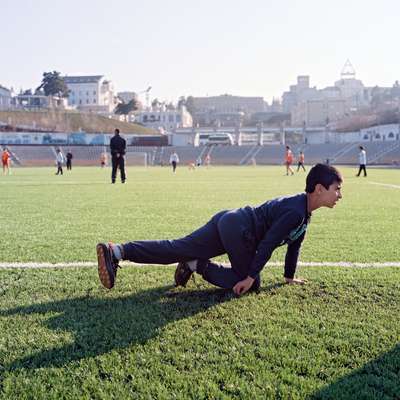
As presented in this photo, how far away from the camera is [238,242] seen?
382 centimetres

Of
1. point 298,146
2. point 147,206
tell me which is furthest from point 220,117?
point 147,206

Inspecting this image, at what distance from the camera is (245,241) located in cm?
383

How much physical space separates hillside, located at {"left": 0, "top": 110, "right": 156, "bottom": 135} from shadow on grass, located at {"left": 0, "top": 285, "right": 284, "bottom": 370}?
97555mm

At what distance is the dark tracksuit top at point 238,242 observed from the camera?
368 centimetres

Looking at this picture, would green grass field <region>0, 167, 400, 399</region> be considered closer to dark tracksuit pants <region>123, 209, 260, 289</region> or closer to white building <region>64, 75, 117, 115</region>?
dark tracksuit pants <region>123, 209, 260, 289</region>

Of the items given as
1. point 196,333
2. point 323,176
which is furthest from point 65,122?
point 196,333

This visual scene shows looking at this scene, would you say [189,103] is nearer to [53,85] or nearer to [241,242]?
[53,85]

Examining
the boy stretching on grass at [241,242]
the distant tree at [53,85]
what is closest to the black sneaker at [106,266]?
the boy stretching on grass at [241,242]

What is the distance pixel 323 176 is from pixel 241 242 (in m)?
0.78

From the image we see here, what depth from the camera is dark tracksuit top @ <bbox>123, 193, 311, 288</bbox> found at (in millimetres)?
3678

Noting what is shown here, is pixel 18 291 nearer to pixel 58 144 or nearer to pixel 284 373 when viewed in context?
pixel 284 373

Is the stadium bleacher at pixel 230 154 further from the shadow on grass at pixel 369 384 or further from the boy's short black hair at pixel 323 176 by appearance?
the shadow on grass at pixel 369 384

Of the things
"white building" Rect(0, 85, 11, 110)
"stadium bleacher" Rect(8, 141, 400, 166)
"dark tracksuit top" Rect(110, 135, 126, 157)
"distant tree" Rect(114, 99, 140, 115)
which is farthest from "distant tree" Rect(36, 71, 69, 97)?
"dark tracksuit top" Rect(110, 135, 126, 157)

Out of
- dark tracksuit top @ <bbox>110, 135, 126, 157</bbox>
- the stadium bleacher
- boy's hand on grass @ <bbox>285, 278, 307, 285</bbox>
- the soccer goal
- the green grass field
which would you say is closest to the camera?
the green grass field
